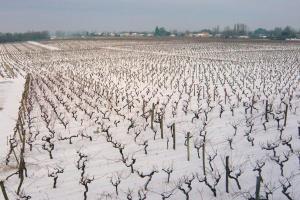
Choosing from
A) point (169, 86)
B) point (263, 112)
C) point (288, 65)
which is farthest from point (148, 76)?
point (263, 112)

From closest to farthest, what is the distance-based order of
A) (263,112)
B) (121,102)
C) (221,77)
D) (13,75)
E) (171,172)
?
1. (171,172)
2. (263,112)
3. (121,102)
4. (221,77)
5. (13,75)

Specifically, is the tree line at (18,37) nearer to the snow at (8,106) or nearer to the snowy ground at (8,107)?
the snow at (8,106)

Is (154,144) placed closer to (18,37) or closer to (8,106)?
(8,106)

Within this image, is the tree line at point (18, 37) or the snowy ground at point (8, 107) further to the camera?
the tree line at point (18, 37)

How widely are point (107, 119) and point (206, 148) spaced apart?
231 inches

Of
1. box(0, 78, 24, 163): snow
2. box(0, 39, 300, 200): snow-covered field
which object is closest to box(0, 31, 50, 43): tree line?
box(0, 78, 24, 163): snow

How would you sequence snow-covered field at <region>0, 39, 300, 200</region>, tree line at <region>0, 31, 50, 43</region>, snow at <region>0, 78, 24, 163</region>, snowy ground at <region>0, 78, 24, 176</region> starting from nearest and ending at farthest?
1. snow-covered field at <region>0, 39, 300, 200</region>
2. snowy ground at <region>0, 78, 24, 176</region>
3. snow at <region>0, 78, 24, 163</region>
4. tree line at <region>0, 31, 50, 43</region>

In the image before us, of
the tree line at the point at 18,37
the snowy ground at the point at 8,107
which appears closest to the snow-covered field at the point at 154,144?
the snowy ground at the point at 8,107

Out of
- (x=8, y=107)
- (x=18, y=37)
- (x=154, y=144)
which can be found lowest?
(x=154, y=144)

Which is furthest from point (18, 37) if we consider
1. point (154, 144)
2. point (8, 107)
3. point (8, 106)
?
point (154, 144)

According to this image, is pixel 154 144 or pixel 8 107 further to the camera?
pixel 8 107

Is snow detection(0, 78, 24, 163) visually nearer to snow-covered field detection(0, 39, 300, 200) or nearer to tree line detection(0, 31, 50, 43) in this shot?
snow-covered field detection(0, 39, 300, 200)

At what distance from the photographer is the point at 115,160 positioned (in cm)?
1297

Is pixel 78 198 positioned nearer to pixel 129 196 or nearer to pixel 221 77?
pixel 129 196
